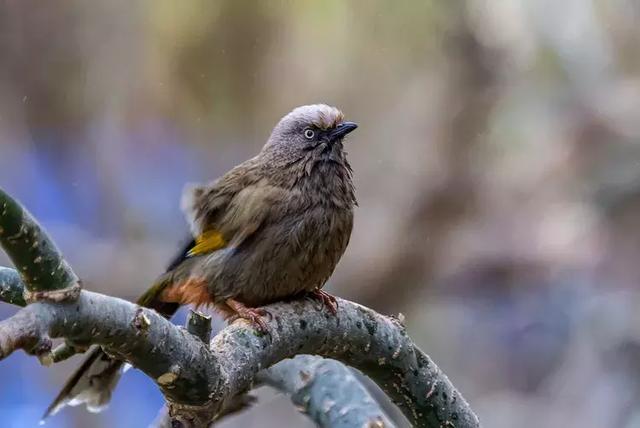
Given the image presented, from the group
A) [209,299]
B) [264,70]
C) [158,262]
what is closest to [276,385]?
[209,299]

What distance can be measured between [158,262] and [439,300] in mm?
979

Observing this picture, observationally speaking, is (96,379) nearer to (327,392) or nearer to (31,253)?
(327,392)

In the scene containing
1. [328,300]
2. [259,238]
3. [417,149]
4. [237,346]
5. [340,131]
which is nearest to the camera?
[237,346]

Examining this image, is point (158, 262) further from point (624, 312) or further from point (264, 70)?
point (624, 312)

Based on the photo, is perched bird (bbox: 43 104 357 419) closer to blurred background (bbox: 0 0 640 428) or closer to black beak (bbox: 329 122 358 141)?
black beak (bbox: 329 122 358 141)

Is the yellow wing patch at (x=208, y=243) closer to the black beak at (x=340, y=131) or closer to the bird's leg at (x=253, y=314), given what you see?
the bird's leg at (x=253, y=314)

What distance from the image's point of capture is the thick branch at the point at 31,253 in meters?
0.93

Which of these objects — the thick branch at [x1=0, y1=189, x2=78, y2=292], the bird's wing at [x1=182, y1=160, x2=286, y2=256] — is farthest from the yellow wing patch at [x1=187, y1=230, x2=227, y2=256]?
the thick branch at [x1=0, y1=189, x2=78, y2=292]

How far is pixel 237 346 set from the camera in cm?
131

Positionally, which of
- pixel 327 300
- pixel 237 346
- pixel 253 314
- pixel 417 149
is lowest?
pixel 237 346

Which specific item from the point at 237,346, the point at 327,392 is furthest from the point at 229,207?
the point at 237,346

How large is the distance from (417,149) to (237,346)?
82.9 inches

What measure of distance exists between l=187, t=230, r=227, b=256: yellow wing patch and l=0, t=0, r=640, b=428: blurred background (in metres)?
1.10

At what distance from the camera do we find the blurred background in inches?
119
